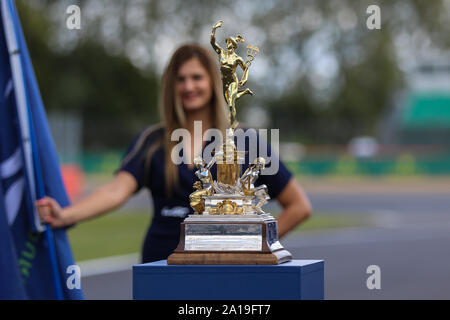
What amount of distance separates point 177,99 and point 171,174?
322 mm

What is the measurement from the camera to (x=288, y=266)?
8.94 feet

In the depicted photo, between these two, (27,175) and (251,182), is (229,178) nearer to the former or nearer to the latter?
(251,182)

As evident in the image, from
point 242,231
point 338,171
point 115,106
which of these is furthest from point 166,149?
point 115,106

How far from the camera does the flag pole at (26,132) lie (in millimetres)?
4039

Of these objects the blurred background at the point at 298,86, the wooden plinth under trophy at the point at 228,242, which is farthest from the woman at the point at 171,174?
the blurred background at the point at 298,86

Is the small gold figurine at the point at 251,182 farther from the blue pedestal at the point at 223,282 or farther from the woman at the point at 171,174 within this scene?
the woman at the point at 171,174

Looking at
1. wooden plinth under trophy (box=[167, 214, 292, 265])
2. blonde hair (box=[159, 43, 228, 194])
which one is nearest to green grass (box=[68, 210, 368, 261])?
blonde hair (box=[159, 43, 228, 194])

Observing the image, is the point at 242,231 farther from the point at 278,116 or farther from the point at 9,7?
the point at 278,116

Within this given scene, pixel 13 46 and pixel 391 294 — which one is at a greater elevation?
pixel 13 46

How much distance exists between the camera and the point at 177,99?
409cm

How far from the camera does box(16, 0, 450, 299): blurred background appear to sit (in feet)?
134
